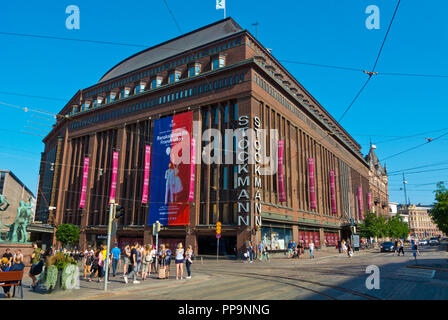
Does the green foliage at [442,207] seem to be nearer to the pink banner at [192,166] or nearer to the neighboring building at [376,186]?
the pink banner at [192,166]

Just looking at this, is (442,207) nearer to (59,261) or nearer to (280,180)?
(280,180)

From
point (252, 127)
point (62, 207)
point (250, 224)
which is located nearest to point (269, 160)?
point (252, 127)

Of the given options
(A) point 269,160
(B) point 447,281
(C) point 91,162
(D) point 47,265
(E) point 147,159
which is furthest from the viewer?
(C) point 91,162

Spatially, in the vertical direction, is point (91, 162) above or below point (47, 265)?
above

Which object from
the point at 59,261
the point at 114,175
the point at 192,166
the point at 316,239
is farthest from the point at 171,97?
the point at 59,261

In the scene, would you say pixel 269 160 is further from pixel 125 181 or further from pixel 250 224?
pixel 125 181

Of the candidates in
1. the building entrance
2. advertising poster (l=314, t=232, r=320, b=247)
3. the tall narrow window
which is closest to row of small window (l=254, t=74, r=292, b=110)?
the tall narrow window

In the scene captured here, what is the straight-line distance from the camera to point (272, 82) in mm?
44469

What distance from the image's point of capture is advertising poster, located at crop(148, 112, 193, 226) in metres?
41.2

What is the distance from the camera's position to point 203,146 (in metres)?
42.3

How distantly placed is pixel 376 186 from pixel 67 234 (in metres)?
95.3

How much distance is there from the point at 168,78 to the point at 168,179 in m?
16.2

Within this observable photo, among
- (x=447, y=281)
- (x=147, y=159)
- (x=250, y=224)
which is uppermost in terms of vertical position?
(x=147, y=159)

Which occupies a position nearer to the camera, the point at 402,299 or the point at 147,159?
the point at 402,299
